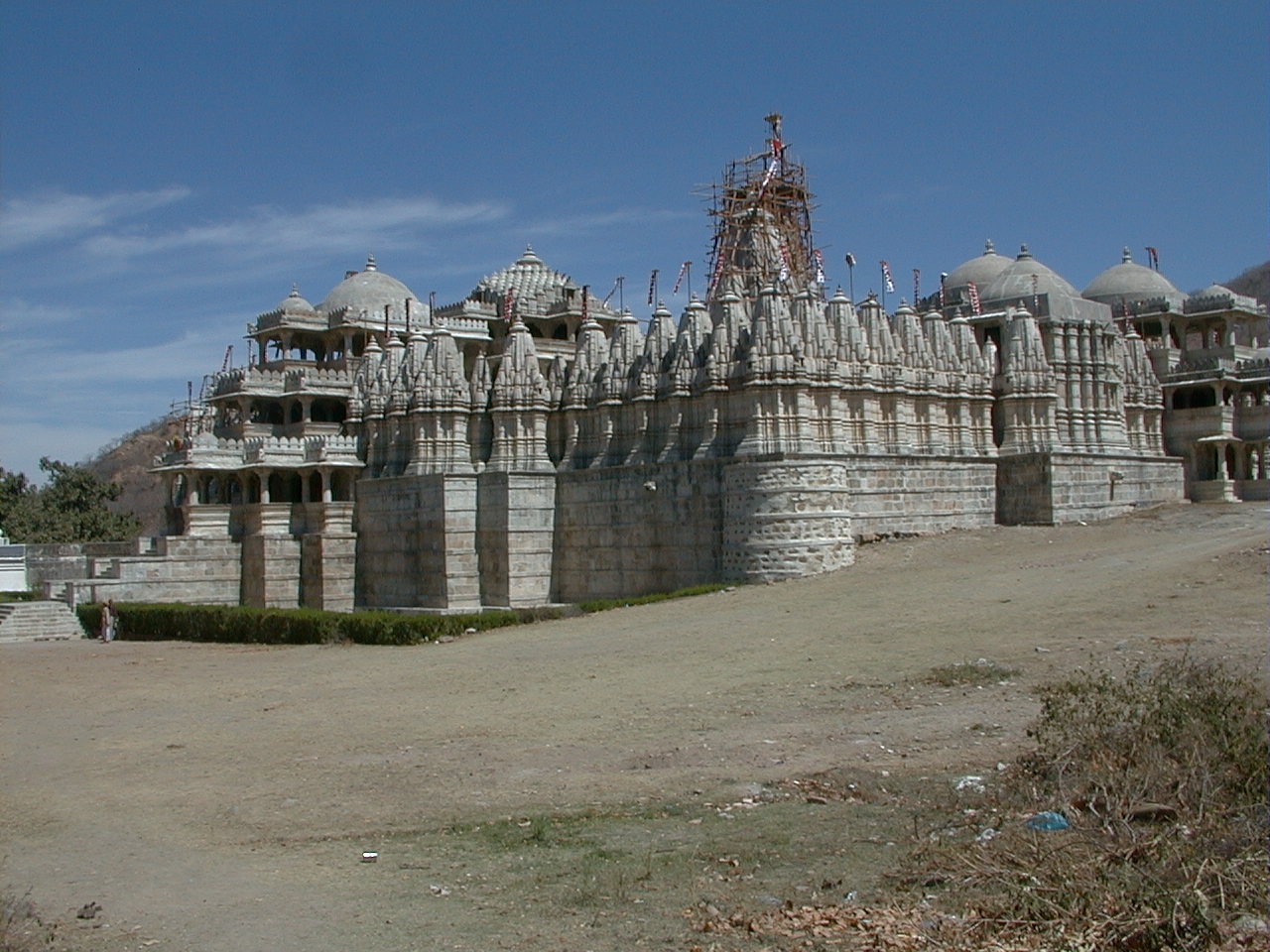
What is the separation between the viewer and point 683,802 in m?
12.8

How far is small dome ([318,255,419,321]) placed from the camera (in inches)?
1977

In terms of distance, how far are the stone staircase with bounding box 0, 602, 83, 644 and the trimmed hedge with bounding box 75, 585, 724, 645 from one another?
1.19ft

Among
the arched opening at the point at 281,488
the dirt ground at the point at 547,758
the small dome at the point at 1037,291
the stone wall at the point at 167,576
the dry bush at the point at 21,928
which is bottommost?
the dry bush at the point at 21,928

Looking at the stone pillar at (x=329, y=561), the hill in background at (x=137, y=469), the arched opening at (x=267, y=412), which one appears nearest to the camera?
the stone pillar at (x=329, y=561)

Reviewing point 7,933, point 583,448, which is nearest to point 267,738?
point 7,933

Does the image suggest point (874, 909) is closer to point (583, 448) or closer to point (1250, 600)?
point (1250, 600)

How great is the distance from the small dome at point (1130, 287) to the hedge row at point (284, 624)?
3254cm

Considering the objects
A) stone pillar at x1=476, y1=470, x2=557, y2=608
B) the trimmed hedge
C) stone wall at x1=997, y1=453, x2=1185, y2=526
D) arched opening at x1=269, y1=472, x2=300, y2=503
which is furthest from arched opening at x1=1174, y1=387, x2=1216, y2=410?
arched opening at x1=269, y1=472, x2=300, y2=503

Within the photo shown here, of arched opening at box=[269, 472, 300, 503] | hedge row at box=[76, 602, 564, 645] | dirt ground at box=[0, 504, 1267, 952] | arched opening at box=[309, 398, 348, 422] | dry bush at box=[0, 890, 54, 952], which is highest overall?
arched opening at box=[309, 398, 348, 422]

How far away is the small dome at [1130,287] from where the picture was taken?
2098 inches

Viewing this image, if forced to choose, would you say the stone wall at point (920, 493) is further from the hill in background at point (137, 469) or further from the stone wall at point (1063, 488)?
the hill in background at point (137, 469)

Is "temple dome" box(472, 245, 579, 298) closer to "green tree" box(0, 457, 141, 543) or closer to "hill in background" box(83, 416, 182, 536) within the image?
"green tree" box(0, 457, 141, 543)

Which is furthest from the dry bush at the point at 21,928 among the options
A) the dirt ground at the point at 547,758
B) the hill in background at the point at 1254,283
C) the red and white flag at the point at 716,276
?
the hill in background at the point at 1254,283

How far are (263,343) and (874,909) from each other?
43.5 metres
